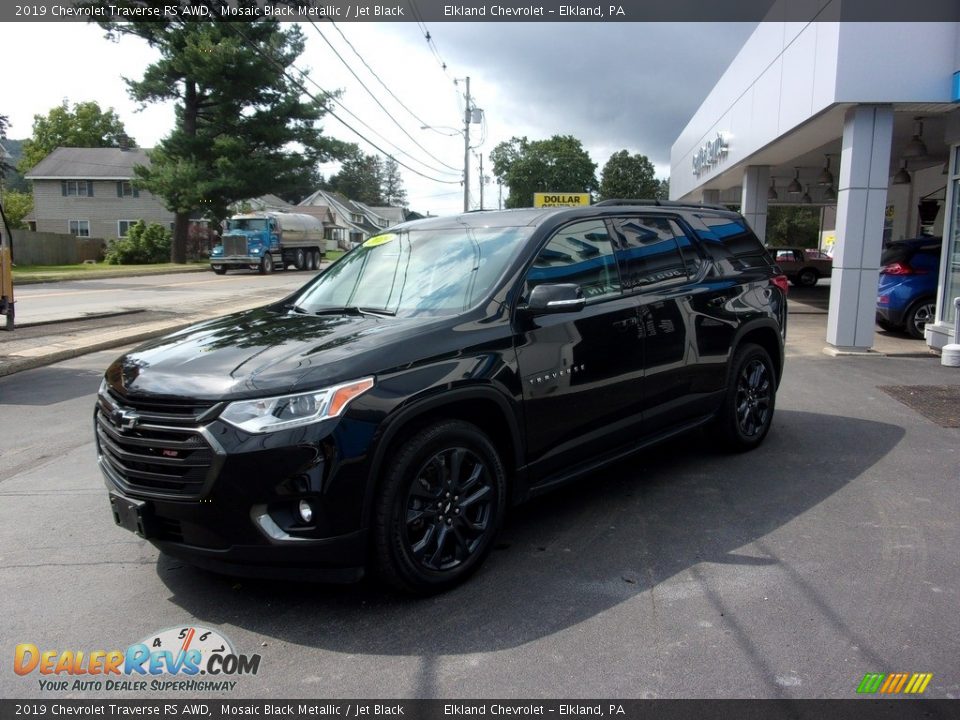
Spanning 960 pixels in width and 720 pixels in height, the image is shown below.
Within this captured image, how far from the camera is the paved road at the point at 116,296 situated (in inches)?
643

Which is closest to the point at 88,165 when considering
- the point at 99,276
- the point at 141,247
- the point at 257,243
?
the point at 141,247

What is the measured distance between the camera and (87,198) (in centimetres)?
5781

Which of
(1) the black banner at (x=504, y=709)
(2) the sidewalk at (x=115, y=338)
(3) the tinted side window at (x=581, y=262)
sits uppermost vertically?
(3) the tinted side window at (x=581, y=262)

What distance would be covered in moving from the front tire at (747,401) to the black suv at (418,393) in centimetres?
21

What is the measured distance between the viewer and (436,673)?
2965mm

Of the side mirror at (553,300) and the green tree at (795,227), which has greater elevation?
the green tree at (795,227)

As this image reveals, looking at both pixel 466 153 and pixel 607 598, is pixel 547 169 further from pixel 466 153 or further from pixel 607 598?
pixel 607 598

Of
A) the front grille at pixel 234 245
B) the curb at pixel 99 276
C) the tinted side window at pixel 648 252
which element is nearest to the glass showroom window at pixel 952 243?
the tinted side window at pixel 648 252

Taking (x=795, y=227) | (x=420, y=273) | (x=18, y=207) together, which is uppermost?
(x=795, y=227)

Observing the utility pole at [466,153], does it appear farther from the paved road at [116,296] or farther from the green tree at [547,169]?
the green tree at [547,169]

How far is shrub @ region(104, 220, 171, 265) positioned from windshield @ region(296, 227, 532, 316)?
44.2 metres

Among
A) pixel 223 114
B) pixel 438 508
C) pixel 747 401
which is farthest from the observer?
pixel 223 114

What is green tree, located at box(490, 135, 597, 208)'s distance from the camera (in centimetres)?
9336

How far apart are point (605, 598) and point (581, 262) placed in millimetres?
1985
